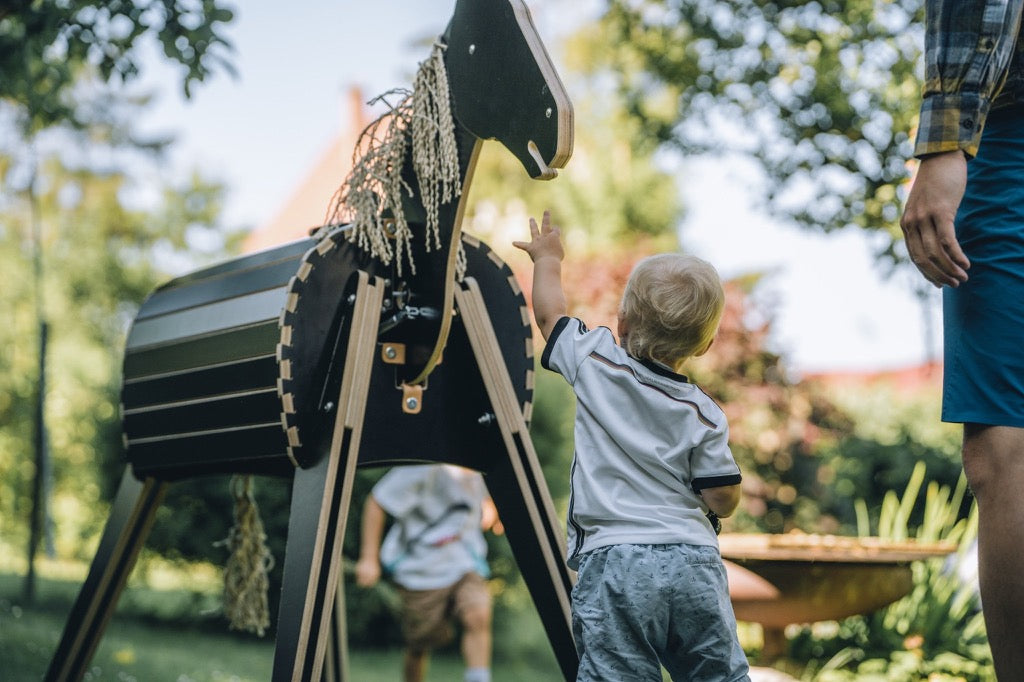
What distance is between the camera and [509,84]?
212 centimetres

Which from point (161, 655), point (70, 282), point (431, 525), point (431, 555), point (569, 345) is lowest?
point (161, 655)

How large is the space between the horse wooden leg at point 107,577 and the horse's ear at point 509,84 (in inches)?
62.8

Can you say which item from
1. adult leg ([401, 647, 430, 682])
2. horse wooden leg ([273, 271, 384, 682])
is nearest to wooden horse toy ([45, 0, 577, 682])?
horse wooden leg ([273, 271, 384, 682])

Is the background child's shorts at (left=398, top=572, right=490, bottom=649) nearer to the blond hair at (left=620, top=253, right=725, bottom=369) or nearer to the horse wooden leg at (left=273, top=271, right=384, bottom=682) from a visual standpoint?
the horse wooden leg at (left=273, top=271, right=384, bottom=682)

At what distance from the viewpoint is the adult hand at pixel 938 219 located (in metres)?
1.73

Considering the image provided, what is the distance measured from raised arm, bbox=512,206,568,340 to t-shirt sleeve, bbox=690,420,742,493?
16.1 inches

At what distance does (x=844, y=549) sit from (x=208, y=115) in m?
15.8

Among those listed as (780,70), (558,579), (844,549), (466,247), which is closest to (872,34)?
(780,70)

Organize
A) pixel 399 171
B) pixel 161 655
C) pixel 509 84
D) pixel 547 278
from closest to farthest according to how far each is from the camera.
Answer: pixel 509 84 → pixel 547 278 → pixel 399 171 → pixel 161 655

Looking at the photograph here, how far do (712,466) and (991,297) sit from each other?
23.6 inches

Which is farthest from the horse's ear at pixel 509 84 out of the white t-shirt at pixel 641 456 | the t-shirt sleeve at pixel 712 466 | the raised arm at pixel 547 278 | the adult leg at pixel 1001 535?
the adult leg at pixel 1001 535

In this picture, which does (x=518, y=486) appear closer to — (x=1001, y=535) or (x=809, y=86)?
(x=1001, y=535)

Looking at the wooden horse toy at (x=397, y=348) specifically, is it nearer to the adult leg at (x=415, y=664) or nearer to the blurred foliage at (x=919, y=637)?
the adult leg at (x=415, y=664)

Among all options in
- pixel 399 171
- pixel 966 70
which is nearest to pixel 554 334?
pixel 399 171
